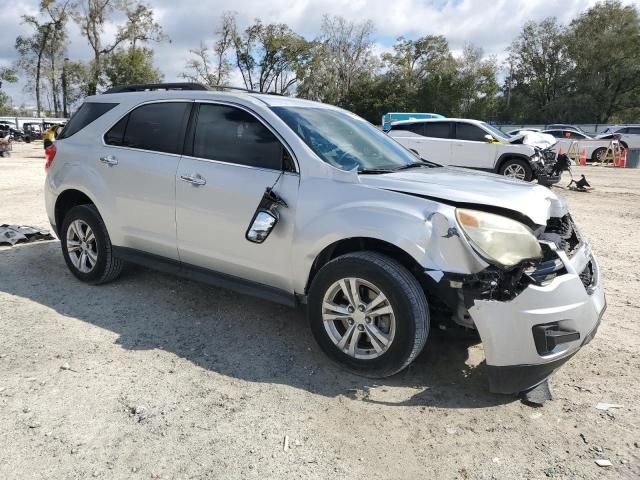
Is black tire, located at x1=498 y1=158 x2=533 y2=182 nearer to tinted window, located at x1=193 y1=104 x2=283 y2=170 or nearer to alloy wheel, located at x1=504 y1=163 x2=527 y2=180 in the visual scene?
alloy wheel, located at x1=504 y1=163 x2=527 y2=180

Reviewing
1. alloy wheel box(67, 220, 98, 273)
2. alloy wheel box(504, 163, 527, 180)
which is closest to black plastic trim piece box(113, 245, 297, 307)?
alloy wheel box(67, 220, 98, 273)

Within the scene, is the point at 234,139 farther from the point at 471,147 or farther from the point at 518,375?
the point at 471,147

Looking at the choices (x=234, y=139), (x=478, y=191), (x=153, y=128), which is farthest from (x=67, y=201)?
(x=478, y=191)

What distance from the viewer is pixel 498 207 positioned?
2.98 m

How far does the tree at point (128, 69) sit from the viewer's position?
155ft

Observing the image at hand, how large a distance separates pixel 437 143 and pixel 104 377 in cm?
1182

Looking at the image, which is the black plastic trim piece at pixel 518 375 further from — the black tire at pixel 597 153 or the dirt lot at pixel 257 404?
the black tire at pixel 597 153

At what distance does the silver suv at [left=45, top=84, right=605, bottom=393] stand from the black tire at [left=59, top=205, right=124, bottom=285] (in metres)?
0.01

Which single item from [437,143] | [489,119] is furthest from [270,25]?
[437,143]

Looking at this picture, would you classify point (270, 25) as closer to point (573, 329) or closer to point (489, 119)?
point (489, 119)

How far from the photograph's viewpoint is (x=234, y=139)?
3824 mm

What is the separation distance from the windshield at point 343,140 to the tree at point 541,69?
2111 inches

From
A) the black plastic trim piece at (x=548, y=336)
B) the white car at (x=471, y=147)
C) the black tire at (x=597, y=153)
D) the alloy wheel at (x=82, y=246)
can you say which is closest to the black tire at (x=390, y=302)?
the black plastic trim piece at (x=548, y=336)

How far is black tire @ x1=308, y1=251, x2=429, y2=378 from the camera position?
2961 mm
